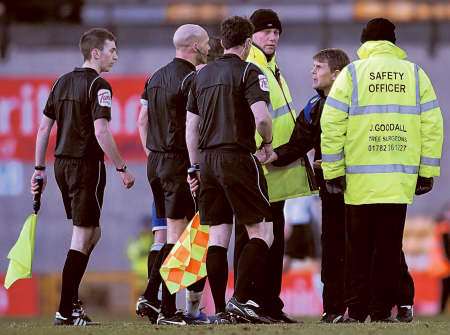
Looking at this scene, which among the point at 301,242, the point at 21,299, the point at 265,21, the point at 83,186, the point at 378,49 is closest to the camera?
the point at 378,49

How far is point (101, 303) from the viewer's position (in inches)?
846

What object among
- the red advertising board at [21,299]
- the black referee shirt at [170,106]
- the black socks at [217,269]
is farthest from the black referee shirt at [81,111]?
the red advertising board at [21,299]

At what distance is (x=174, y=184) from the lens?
32.1ft

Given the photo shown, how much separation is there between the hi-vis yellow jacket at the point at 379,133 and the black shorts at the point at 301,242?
10.3 meters

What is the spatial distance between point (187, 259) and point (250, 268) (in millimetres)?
606

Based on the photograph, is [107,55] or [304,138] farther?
[107,55]

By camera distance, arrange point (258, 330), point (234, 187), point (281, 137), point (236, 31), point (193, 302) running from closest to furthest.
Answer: point (258, 330), point (234, 187), point (236, 31), point (193, 302), point (281, 137)

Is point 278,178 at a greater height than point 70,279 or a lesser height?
greater

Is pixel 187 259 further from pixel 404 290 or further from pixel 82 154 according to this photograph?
pixel 404 290

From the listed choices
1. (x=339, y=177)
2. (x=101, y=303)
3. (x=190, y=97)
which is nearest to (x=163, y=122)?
(x=190, y=97)

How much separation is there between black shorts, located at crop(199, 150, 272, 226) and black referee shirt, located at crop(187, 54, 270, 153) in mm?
82

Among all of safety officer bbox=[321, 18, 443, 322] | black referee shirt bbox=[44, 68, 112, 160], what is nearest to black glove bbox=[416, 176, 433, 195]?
safety officer bbox=[321, 18, 443, 322]

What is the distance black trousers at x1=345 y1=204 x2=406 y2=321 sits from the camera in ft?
30.3

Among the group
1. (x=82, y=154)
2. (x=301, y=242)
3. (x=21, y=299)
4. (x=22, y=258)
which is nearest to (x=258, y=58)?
(x=82, y=154)
